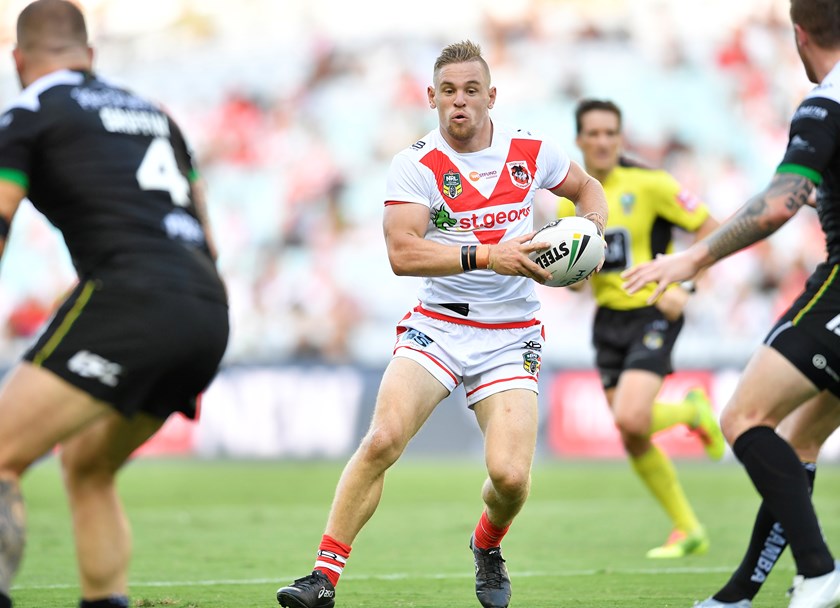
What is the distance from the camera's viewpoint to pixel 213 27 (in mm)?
24453

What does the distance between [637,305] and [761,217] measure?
14.7 feet

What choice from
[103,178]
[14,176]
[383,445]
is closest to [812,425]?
[383,445]

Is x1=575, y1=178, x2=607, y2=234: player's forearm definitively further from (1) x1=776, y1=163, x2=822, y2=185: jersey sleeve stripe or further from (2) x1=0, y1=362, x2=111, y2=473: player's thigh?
(2) x1=0, y1=362, x2=111, y2=473: player's thigh

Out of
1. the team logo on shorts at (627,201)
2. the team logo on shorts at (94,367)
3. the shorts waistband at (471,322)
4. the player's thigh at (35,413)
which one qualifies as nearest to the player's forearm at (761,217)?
the shorts waistband at (471,322)

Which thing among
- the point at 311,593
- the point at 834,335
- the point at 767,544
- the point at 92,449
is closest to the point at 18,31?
the point at 92,449

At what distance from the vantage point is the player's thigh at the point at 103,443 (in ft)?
15.9

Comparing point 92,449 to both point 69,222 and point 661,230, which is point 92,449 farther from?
point 661,230

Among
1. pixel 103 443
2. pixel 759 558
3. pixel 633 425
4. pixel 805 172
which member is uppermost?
pixel 805 172

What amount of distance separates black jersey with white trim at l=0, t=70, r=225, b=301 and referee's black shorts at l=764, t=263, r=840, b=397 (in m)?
2.42

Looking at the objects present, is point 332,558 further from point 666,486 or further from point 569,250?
point 666,486

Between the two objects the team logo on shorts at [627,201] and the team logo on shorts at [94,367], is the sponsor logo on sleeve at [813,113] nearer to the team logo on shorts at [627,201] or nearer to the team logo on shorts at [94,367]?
the team logo on shorts at [94,367]

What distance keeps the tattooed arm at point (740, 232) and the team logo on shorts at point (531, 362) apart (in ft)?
4.34

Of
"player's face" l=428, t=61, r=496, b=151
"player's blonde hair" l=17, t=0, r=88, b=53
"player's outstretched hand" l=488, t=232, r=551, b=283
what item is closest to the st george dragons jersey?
"player's face" l=428, t=61, r=496, b=151

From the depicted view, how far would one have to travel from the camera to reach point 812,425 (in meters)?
5.97
